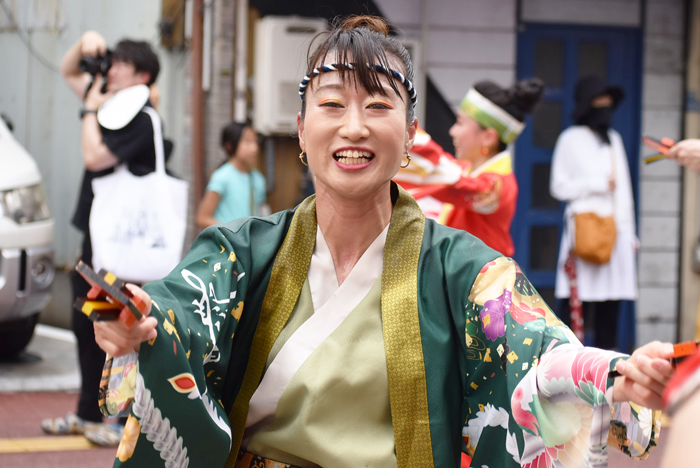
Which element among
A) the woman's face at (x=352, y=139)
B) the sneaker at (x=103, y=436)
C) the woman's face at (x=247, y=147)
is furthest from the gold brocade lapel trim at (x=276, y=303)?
the woman's face at (x=247, y=147)

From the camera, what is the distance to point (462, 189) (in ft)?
12.6

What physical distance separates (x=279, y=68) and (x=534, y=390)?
4952 millimetres

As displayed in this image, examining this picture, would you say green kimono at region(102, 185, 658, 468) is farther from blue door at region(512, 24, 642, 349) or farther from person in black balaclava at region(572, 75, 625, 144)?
blue door at region(512, 24, 642, 349)

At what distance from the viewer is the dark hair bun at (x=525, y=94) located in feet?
14.2

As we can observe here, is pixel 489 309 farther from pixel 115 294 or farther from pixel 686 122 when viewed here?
pixel 686 122

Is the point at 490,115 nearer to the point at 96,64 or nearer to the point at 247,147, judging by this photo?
the point at 247,147

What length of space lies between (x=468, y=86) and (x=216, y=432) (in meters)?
5.27

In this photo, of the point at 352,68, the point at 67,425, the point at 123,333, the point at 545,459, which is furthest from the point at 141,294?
the point at 67,425

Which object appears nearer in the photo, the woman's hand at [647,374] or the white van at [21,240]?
the woman's hand at [647,374]

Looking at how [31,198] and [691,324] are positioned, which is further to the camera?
[691,324]

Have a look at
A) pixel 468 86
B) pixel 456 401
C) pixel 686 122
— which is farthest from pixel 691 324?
pixel 456 401

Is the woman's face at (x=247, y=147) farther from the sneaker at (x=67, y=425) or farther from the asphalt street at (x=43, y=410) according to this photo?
the sneaker at (x=67, y=425)

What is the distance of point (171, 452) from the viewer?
5.48 feet

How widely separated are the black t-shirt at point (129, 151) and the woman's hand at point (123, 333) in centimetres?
271
